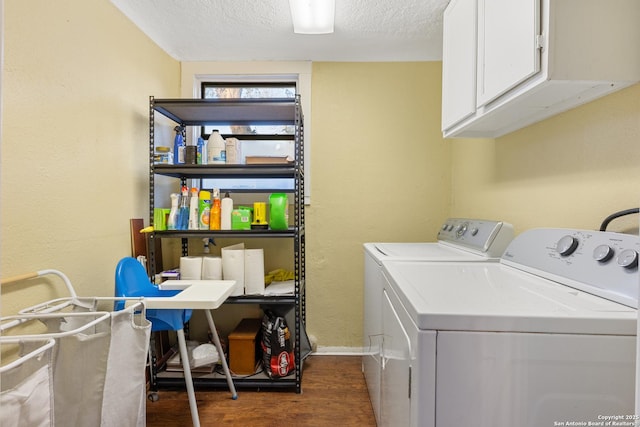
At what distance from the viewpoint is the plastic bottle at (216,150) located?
2045mm

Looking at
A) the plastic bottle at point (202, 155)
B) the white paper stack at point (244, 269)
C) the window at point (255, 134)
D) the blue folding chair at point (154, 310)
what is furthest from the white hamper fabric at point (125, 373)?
the window at point (255, 134)

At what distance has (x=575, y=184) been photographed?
4.20 ft

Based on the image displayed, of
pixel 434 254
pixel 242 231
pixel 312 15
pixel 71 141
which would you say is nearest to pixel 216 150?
pixel 242 231

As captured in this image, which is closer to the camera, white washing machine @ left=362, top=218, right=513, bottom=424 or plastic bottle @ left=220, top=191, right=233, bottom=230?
white washing machine @ left=362, top=218, right=513, bottom=424

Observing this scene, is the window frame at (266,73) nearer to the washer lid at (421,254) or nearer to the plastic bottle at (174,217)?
the plastic bottle at (174,217)

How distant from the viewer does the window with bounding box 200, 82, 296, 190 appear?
2.52 metres

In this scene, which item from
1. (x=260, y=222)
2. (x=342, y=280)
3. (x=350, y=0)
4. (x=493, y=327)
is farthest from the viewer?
(x=342, y=280)

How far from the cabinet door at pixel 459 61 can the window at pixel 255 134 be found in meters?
1.20

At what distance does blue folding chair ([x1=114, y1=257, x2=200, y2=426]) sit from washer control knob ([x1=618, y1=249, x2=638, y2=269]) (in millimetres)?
1679

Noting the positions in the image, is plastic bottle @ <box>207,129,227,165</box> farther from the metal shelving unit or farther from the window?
the window

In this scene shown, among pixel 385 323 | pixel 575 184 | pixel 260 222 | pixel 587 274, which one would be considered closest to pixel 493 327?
pixel 587 274

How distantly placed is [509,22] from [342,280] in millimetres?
1901

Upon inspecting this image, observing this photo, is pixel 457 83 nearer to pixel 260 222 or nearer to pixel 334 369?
pixel 260 222

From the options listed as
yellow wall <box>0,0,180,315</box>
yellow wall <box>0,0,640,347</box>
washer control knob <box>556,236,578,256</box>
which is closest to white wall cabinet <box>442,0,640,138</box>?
yellow wall <box>0,0,640,347</box>
